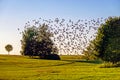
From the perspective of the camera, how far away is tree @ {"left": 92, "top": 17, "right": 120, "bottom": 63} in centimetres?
9050

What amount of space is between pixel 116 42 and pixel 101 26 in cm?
544

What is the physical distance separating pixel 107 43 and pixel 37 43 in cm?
7172

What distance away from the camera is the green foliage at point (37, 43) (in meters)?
157

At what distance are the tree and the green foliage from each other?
66892 mm

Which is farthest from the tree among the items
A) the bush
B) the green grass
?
the bush

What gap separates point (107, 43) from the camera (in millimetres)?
91125

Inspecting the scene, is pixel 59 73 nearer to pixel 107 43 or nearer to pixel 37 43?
pixel 107 43

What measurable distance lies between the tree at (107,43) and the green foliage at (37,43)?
66892mm

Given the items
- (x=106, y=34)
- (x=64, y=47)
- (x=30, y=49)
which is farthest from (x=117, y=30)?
(x=64, y=47)

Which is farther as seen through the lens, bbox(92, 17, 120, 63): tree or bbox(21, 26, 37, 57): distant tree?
bbox(21, 26, 37, 57): distant tree

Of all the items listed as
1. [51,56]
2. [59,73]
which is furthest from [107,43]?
[51,56]

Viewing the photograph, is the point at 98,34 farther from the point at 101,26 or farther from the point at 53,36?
the point at 53,36

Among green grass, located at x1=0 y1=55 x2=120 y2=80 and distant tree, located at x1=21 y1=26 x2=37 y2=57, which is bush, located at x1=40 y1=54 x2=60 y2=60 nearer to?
distant tree, located at x1=21 y1=26 x2=37 y2=57

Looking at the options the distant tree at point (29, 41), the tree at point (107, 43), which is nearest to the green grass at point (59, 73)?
the tree at point (107, 43)
